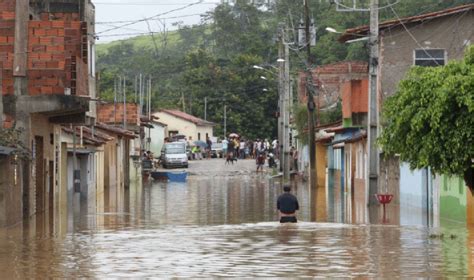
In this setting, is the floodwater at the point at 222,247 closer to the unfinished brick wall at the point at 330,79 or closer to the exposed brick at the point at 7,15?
the exposed brick at the point at 7,15

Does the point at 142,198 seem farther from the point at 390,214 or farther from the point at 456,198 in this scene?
the point at 456,198

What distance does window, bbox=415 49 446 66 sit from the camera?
46938 millimetres

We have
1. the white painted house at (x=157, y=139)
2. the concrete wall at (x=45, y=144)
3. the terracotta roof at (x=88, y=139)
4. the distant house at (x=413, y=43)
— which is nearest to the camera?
the concrete wall at (x=45, y=144)

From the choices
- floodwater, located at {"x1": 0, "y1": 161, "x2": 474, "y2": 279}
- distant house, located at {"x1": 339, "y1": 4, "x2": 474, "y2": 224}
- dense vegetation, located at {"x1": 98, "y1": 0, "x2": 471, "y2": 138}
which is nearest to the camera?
floodwater, located at {"x1": 0, "y1": 161, "x2": 474, "y2": 279}

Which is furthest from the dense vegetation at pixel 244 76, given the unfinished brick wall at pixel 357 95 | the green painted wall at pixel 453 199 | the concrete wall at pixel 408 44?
the green painted wall at pixel 453 199

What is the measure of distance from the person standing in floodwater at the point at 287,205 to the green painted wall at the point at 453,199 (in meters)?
5.65

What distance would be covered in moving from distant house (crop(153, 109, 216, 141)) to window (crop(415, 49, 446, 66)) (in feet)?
242

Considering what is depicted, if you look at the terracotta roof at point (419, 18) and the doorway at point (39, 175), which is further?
the terracotta roof at point (419, 18)

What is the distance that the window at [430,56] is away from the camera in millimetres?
46938

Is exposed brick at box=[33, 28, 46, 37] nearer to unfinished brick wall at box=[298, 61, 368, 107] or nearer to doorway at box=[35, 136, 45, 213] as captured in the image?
doorway at box=[35, 136, 45, 213]

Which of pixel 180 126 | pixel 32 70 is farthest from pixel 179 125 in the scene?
pixel 32 70

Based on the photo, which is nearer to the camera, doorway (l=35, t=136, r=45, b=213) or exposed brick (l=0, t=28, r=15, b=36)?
exposed brick (l=0, t=28, r=15, b=36)

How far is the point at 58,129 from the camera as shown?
4512 centimetres

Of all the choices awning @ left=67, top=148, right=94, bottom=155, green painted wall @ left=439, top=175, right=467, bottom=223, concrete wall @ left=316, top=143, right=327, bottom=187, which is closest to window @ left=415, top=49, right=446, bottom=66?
green painted wall @ left=439, top=175, right=467, bottom=223
